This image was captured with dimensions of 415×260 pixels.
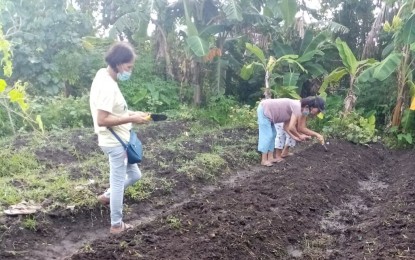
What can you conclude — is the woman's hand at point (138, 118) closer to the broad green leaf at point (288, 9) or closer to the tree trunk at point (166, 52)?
the broad green leaf at point (288, 9)

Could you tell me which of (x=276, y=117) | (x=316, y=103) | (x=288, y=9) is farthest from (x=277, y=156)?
(x=288, y=9)

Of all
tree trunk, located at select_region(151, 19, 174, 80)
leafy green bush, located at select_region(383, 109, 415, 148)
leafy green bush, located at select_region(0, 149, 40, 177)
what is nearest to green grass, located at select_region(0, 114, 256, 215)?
leafy green bush, located at select_region(0, 149, 40, 177)

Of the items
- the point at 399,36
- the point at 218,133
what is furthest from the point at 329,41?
the point at 218,133

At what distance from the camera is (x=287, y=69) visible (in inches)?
473

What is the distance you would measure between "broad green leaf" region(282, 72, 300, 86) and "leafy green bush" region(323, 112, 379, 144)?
1.20 m

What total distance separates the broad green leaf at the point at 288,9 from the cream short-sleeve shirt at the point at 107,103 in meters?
7.73

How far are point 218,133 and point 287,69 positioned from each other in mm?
3428

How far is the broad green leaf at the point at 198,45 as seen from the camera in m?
10.6

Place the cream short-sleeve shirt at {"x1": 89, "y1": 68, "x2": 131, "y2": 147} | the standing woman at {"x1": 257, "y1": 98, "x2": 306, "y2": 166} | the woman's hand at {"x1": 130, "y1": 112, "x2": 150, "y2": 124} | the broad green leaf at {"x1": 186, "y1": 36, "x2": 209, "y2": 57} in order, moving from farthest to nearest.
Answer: the broad green leaf at {"x1": 186, "y1": 36, "x2": 209, "y2": 57} < the standing woman at {"x1": 257, "y1": 98, "x2": 306, "y2": 166} < the woman's hand at {"x1": 130, "y1": 112, "x2": 150, "y2": 124} < the cream short-sleeve shirt at {"x1": 89, "y1": 68, "x2": 131, "y2": 147}

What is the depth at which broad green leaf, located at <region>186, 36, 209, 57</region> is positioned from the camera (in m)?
10.6

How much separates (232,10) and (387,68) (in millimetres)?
3521

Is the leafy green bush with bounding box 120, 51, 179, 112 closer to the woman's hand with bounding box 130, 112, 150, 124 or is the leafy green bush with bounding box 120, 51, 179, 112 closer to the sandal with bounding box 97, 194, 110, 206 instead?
the sandal with bounding box 97, 194, 110, 206

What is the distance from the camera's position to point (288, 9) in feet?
36.3

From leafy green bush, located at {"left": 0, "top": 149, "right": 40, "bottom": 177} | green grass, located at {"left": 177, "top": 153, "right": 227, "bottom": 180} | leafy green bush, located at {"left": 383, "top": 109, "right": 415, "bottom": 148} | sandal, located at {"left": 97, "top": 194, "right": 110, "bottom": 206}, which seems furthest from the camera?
leafy green bush, located at {"left": 383, "top": 109, "right": 415, "bottom": 148}
